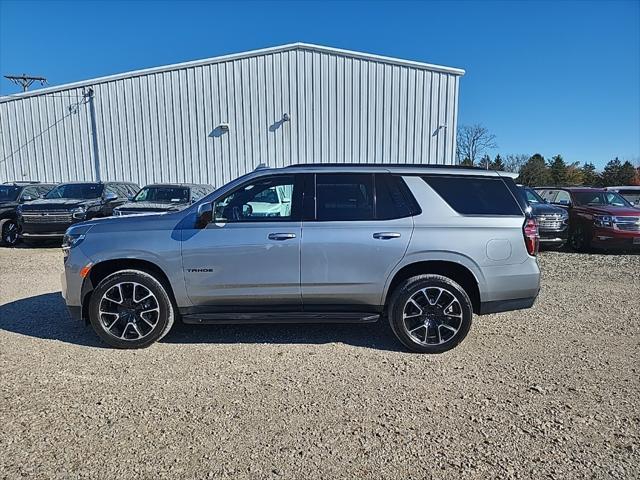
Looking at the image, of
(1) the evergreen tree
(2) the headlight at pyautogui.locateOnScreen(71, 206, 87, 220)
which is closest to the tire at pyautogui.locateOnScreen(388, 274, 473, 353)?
(2) the headlight at pyautogui.locateOnScreen(71, 206, 87, 220)

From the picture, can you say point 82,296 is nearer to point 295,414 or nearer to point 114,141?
point 295,414

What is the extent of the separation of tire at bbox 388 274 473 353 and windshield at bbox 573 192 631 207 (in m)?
8.79

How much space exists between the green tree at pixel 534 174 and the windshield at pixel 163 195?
5470 cm

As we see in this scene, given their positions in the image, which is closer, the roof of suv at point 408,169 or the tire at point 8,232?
the roof of suv at point 408,169

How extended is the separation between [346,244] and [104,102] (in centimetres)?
1689

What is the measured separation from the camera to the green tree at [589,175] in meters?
51.7

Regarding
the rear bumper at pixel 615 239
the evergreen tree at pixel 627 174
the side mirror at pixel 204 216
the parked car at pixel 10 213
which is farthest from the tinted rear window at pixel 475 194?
the evergreen tree at pixel 627 174

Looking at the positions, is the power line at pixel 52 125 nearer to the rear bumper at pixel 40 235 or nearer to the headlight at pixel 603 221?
the rear bumper at pixel 40 235

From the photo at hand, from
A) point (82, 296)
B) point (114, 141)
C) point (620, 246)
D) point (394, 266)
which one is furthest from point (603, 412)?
point (114, 141)

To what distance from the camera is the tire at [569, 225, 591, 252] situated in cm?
988

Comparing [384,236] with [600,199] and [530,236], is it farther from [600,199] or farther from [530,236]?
[600,199]

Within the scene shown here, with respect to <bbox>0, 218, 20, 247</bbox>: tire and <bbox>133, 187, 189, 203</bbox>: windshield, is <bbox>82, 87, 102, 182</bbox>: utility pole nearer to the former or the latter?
<bbox>0, 218, 20, 247</bbox>: tire

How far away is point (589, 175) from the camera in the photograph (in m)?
54.9

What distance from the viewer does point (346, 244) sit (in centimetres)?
381
